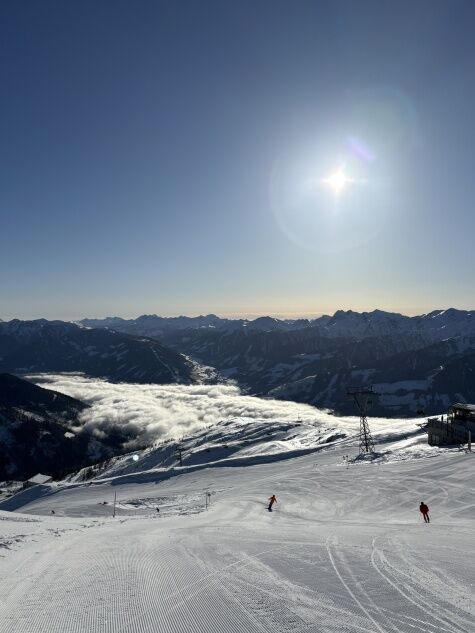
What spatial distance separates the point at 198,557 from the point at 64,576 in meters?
5.31

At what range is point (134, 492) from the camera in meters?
69.0

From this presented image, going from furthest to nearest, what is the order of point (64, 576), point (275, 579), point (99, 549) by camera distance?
1. point (99, 549)
2. point (64, 576)
3. point (275, 579)

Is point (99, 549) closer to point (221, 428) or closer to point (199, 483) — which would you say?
point (199, 483)

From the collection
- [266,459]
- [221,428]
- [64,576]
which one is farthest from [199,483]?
[221,428]

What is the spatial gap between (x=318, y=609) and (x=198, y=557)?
785 centimetres

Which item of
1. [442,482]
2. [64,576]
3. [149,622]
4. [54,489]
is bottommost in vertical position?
[54,489]

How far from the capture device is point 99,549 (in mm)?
20188

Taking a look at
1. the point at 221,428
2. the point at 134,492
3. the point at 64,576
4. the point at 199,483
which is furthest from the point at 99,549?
the point at 221,428

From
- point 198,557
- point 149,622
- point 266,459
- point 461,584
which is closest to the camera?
point 149,622

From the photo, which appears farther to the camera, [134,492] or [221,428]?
[221,428]

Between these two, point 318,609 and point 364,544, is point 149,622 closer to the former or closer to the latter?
point 318,609

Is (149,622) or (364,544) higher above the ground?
(149,622)

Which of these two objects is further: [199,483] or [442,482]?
[199,483]

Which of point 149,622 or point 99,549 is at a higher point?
point 149,622
